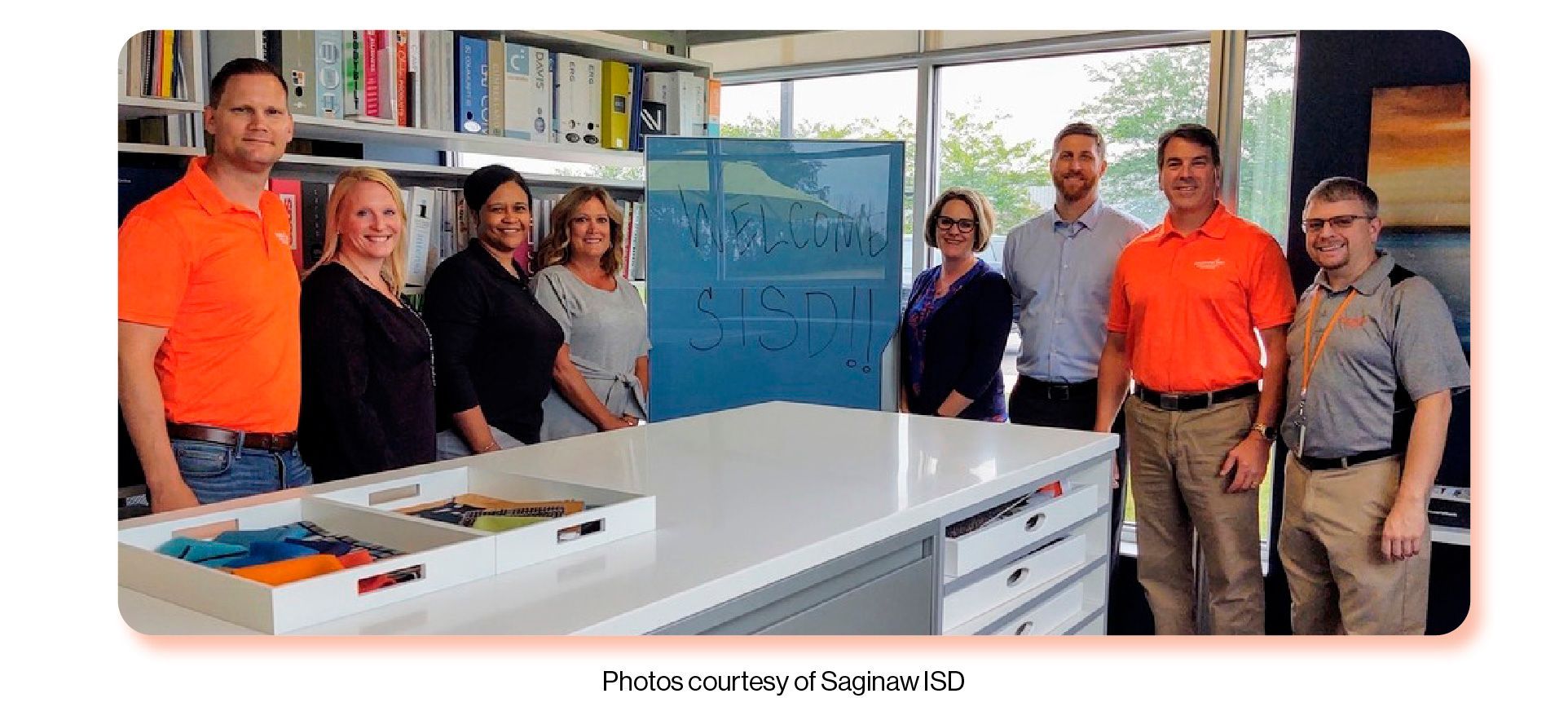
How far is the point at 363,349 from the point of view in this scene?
8.50 feet

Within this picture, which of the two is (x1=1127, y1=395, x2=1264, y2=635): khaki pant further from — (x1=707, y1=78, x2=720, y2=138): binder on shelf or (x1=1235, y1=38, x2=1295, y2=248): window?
(x1=707, y1=78, x2=720, y2=138): binder on shelf

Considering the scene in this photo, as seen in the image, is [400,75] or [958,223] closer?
[400,75]

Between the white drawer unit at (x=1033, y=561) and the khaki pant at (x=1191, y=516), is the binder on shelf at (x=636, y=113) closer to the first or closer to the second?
the khaki pant at (x=1191, y=516)

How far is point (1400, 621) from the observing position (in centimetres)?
216

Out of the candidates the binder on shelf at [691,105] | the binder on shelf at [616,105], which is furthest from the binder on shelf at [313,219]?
the binder on shelf at [691,105]

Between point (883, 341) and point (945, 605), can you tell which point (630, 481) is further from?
point (883, 341)

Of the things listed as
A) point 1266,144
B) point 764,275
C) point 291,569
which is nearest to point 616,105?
point 764,275

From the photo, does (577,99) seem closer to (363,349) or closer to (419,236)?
(419,236)

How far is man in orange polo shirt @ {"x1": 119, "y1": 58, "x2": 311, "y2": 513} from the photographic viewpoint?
1.83 m

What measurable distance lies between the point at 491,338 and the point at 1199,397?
173 centimetres

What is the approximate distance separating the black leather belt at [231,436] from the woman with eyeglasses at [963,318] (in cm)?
186

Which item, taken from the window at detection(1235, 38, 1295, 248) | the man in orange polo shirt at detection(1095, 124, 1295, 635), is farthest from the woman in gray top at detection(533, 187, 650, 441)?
the window at detection(1235, 38, 1295, 248)

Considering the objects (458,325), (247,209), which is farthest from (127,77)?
(458,325)

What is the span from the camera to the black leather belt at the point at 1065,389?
3260mm
